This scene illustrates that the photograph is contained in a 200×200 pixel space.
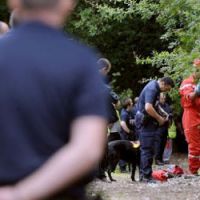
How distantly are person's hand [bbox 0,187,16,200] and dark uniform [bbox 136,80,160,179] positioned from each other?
28.4 feet

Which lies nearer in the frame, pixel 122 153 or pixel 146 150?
pixel 146 150

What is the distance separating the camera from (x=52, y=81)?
242 cm

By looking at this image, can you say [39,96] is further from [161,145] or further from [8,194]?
[161,145]

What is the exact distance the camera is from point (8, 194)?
7.80 feet

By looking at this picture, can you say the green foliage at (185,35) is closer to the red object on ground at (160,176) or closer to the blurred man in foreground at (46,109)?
the red object on ground at (160,176)

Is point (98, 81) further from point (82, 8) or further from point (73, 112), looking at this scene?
point (82, 8)

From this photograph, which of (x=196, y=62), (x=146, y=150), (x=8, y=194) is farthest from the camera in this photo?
(x=146, y=150)

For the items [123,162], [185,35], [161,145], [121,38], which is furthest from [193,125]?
[121,38]

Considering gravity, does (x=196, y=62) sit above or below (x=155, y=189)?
above

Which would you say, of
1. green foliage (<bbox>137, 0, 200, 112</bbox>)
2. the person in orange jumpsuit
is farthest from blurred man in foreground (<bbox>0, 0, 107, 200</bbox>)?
the person in orange jumpsuit

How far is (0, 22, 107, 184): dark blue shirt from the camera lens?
2.42 metres

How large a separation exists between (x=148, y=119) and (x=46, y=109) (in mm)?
8914

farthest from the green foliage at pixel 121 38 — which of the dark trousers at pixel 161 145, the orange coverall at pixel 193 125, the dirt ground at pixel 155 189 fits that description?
the dirt ground at pixel 155 189

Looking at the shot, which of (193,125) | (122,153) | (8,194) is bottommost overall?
(122,153)
